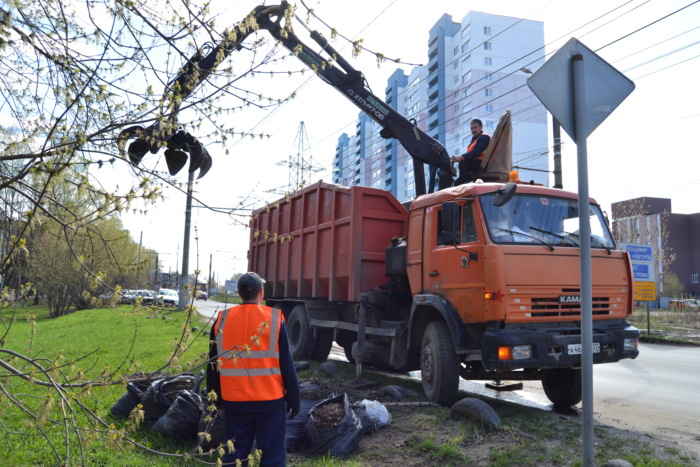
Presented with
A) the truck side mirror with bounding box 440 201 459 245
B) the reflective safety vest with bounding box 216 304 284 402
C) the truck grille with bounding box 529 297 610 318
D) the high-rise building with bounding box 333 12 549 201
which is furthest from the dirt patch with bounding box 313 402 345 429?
the high-rise building with bounding box 333 12 549 201

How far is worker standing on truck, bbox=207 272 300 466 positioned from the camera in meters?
3.59

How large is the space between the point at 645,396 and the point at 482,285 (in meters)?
3.70

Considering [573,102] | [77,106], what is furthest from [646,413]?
[77,106]

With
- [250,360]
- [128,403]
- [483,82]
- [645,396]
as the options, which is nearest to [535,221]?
[645,396]

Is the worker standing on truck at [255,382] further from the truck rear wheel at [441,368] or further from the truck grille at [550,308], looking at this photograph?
the truck grille at [550,308]

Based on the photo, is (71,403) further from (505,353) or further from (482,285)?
(482,285)

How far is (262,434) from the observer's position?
3611 millimetres

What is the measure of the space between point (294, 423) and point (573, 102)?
3.40 meters

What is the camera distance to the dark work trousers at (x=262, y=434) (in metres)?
3.59

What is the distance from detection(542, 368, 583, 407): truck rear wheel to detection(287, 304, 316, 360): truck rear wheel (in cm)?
444

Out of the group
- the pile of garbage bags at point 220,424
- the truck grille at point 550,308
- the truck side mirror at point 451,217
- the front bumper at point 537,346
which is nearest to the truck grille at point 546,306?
the truck grille at point 550,308

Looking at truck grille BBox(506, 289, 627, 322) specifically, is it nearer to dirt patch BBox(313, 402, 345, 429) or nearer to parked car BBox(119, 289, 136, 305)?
dirt patch BBox(313, 402, 345, 429)

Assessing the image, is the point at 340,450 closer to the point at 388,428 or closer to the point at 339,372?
the point at 388,428

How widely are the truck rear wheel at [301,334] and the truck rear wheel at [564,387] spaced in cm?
444
